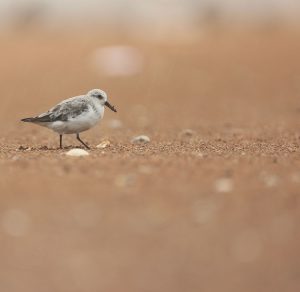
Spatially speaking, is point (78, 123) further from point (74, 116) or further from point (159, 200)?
point (159, 200)

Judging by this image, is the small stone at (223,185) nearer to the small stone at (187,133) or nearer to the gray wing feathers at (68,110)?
the gray wing feathers at (68,110)

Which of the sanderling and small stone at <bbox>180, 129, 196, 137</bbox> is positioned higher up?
the sanderling

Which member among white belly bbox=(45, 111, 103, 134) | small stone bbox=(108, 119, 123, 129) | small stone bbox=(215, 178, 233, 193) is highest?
small stone bbox=(215, 178, 233, 193)

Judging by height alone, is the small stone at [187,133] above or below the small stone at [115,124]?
above

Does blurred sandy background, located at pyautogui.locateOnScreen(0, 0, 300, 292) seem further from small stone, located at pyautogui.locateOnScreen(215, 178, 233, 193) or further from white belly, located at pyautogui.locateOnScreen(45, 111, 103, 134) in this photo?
white belly, located at pyautogui.locateOnScreen(45, 111, 103, 134)

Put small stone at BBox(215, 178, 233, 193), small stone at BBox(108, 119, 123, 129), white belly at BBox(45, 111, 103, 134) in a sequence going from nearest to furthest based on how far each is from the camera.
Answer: small stone at BBox(215, 178, 233, 193) < white belly at BBox(45, 111, 103, 134) < small stone at BBox(108, 119, 123, 129)

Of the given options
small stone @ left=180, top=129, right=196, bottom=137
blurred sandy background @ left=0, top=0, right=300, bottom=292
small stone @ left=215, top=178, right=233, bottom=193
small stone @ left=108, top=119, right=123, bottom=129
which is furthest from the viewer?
small stone @ left=108, top=119, right=123, bottom=129

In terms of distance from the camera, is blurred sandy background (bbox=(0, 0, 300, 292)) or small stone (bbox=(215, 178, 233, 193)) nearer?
blurred sandy background (bbox=(0, 0, 300, 292))

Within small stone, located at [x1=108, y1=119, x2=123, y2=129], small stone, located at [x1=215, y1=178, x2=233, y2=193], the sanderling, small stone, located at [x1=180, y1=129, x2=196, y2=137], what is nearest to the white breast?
the sanderling

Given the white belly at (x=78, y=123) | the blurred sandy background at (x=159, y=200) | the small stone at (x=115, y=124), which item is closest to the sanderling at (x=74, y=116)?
the white belly at (x=78, y=123)

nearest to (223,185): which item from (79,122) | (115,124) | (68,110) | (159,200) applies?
(159,200)

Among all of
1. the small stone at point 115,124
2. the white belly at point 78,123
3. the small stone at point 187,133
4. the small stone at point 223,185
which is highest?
the small stone at point 223,185

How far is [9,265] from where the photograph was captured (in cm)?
509

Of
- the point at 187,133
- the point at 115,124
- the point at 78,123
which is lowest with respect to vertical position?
the point at 115,124
